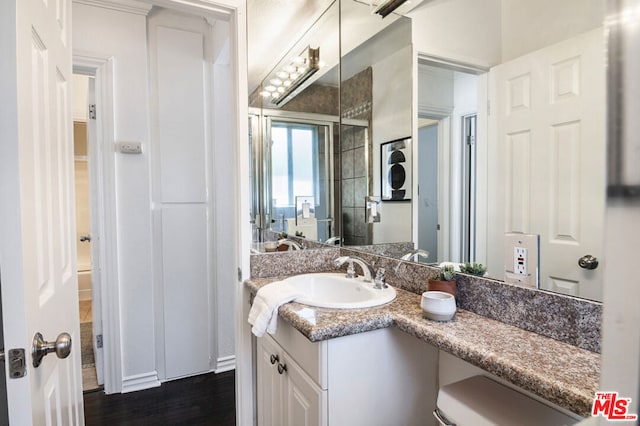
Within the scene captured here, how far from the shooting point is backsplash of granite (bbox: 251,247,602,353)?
85cm

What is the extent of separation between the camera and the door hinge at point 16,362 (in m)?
Answer: 0.63

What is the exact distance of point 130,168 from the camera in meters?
2.27

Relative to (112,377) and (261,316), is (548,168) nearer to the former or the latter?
(261,316)

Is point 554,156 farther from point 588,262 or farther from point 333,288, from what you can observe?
point 333,288

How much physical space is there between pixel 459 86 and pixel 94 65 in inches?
87.7

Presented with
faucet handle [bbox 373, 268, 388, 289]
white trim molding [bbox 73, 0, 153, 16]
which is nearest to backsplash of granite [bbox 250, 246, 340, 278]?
faucet handle [bbox 373, 268, 388, 289]

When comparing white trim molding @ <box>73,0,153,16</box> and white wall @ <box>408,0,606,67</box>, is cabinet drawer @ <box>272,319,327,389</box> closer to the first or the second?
white wall @ <box>408,0,606,67</box>

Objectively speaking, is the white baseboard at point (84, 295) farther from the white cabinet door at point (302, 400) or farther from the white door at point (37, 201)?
the white cabinet door at point (302, 400)

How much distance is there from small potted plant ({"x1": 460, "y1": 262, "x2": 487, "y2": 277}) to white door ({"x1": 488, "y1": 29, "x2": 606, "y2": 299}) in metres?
0.03

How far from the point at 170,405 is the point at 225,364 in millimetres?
499

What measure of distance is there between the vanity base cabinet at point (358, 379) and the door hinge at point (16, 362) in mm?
729

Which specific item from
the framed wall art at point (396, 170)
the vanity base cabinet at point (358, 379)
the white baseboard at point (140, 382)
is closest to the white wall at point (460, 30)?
the framed wall art at point (396, 170)

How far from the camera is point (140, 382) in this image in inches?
92.3

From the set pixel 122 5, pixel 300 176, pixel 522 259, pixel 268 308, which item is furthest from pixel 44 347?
pixel 122 5
